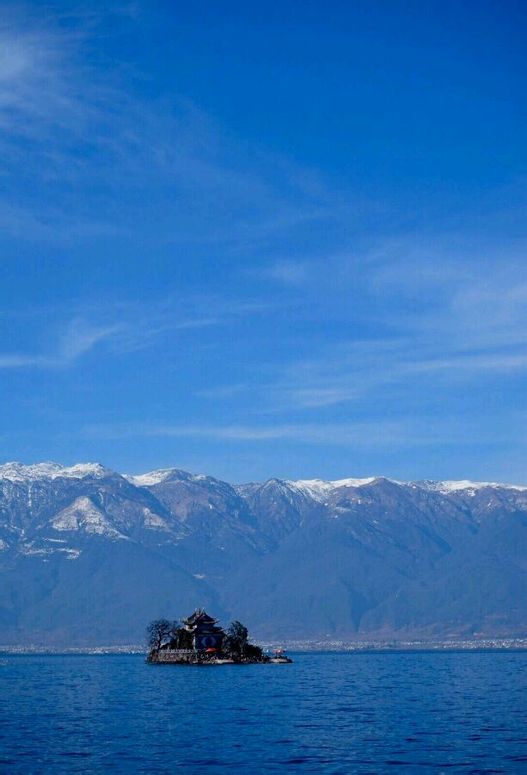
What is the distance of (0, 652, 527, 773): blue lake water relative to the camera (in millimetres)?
78188

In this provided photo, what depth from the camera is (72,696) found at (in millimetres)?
152625

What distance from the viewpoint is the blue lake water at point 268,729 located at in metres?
78.2

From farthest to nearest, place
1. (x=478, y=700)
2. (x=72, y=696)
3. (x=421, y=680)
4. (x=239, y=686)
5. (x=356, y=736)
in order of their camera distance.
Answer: (x=421, y=680), (x=239, y=686), (x=72, y=696), (x=478, y=700), (x=356, y=736)

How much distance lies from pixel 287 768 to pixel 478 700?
6281 centimetres

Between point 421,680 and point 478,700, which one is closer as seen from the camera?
point 478,700

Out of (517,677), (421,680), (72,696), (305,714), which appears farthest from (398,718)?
(517,677)

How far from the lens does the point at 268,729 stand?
10044cm

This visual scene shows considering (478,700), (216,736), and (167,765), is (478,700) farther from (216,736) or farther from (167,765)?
(167,765)

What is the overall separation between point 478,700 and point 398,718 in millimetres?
27069

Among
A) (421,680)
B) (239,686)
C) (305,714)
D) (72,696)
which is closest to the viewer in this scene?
(305,714)

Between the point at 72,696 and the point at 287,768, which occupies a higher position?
the point at 72,696

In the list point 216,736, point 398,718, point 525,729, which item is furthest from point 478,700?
point 216,736

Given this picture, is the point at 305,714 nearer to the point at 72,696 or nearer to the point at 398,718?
the point at 398,718

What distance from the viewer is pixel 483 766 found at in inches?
2958
